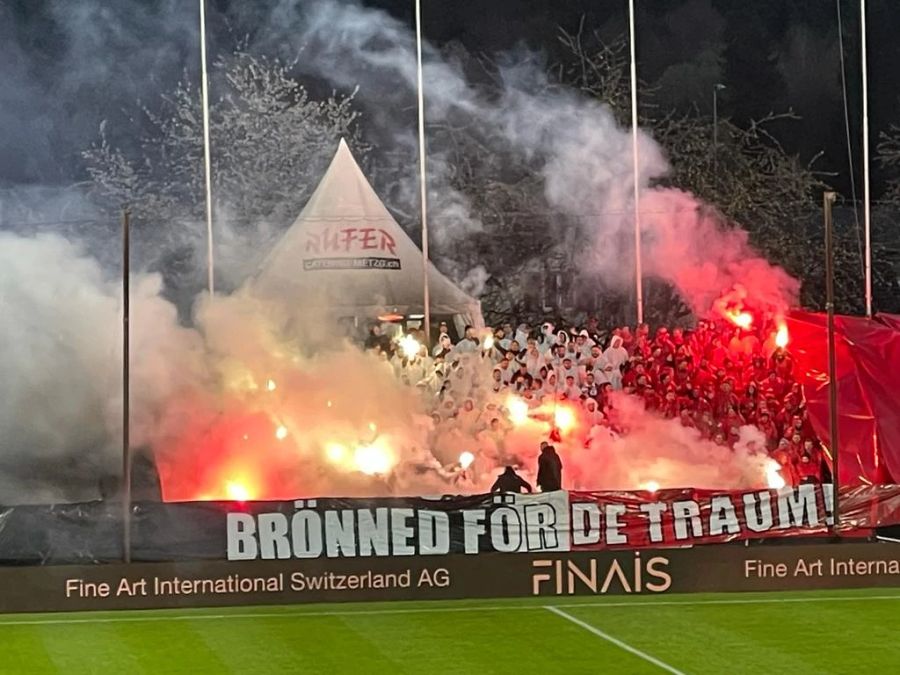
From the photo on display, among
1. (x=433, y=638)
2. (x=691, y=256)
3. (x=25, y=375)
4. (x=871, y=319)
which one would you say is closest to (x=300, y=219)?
(x=25, y=375)

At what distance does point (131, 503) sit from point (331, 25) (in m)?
15.7

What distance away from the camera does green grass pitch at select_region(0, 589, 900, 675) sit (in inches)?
442

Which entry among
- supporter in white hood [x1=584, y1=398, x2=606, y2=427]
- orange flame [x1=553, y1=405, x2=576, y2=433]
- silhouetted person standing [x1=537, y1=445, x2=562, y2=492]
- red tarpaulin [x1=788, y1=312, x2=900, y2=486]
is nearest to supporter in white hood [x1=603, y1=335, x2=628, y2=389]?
supporter in white hood [x1=584, y1=398, x2=606, y2=427]

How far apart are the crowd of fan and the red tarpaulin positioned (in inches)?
9.7

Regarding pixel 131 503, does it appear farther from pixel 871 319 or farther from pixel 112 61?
pixel 112 61

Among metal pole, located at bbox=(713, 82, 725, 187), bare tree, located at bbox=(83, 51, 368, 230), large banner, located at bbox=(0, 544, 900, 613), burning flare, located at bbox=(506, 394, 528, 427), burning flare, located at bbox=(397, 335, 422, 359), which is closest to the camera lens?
large banner, located at bbox=(0, 544, 900, 613)

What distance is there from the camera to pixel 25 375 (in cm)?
1878

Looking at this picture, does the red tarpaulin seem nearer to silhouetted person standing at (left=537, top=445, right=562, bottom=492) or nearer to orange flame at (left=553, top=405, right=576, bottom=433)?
orange flame at (left=553, top=405, right=576, bottom=433)

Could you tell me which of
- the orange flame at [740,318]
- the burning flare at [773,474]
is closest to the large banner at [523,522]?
the burning flare at [773,474]

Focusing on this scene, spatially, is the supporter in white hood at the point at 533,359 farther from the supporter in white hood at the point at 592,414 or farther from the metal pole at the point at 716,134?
the metal pole at the point at 716,134

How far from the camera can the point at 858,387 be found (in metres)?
19.3

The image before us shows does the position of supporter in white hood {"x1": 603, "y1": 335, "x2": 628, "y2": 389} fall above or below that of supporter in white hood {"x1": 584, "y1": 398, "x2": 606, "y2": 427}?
above

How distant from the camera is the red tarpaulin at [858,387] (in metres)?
18.7

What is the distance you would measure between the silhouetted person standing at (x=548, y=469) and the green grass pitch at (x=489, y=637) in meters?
3.00
